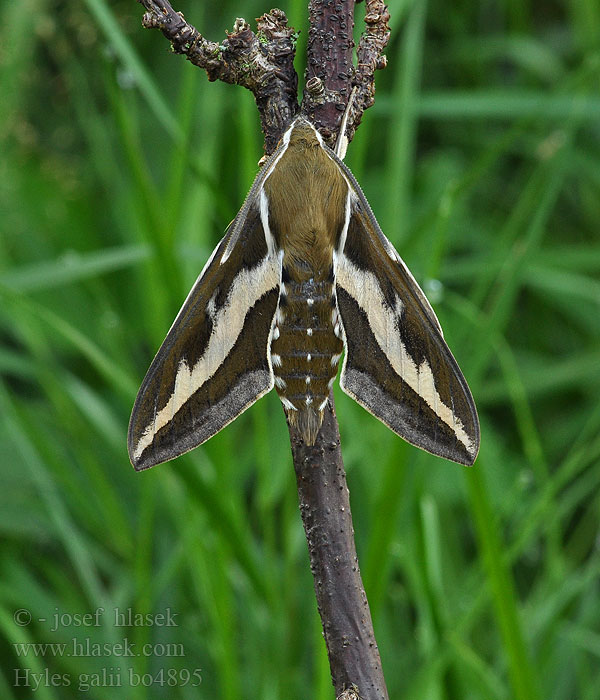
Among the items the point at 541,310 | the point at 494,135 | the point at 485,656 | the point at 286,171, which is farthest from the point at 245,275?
the point at 494,135

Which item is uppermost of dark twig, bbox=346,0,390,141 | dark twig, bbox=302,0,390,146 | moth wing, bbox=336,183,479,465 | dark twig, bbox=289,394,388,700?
dark twig, bbox=346,0,390,141

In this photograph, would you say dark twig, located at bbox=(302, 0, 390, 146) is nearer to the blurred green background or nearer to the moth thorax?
the moth thorax

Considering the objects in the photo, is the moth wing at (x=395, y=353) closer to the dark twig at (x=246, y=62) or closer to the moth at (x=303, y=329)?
the moth at (x=303, y=329)

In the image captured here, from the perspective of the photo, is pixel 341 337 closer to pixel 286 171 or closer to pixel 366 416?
pixel 286 171

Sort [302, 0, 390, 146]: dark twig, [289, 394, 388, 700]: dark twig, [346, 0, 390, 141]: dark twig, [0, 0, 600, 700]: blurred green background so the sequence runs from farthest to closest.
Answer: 1. [0, 0, 600, 700]: blurred green background
2. [346, 0, 390, 141]: dark twig
3. [302, 0, 390, 146]: dark twig
4. [289, 394, 388, 700]: dark twig

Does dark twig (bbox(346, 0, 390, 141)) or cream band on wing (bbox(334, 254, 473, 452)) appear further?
cream band on wing (bbox(334, 254, 473, 452))

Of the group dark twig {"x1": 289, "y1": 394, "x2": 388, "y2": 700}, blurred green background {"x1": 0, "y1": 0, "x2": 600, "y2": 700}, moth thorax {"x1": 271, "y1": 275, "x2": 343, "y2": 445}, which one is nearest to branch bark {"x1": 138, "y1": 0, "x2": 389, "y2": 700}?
dark twig {"x1": 289, "y1": 394, "x2": 388, "y2": 700}

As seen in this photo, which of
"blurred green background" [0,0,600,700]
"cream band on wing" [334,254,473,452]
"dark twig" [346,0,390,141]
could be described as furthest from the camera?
"blurred green background" [0,0,600,700]

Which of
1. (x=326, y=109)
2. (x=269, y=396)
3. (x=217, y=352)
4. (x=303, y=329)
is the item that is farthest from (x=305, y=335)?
(x=269, y=396)
